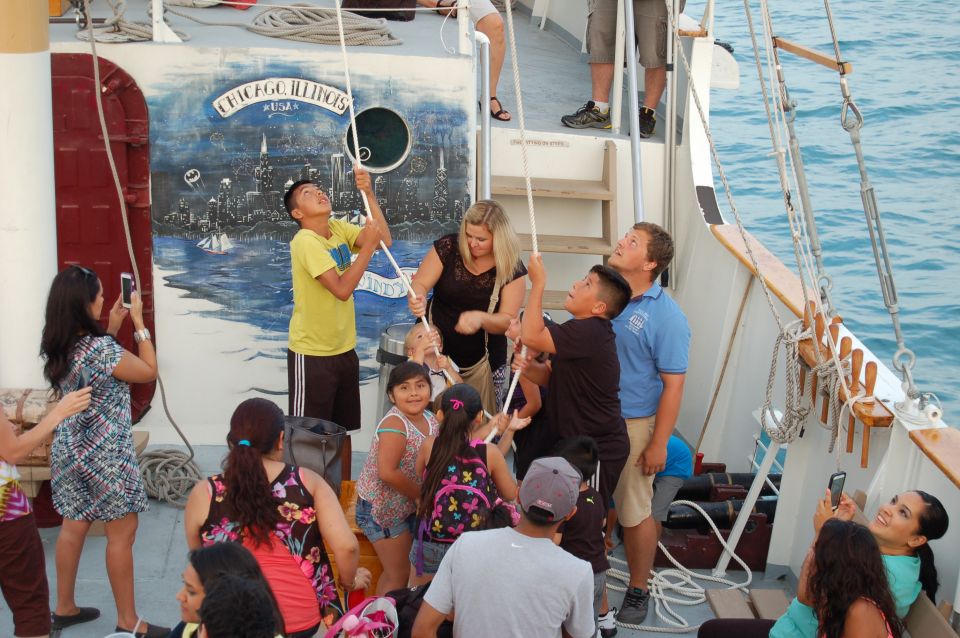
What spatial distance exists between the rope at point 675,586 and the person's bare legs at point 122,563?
2.03 meters

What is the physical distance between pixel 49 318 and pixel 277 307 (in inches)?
93.9

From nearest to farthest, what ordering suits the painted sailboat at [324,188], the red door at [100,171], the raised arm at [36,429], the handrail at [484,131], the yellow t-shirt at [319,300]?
1. the raised arm at [36,429]
2. the yellow t-shirt at [319,300]
3. the red door at [100,171]
4. the painted sailboat at [324,188]
5. the handrail at [484,131]

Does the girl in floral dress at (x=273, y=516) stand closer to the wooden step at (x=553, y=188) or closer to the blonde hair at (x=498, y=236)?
the blonde hair at (x=498, y=236)

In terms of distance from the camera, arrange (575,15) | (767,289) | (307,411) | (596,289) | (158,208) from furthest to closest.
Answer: (575,15), (158,208), (767,289), (307,411), (596,289)

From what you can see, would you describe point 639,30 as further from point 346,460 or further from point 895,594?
point 895,594

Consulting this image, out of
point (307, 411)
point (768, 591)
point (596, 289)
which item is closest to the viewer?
point (596, 289)

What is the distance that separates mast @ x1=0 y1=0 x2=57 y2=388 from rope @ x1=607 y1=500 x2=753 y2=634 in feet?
9.43

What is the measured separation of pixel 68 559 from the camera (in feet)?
14.2

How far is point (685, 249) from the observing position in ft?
23.6

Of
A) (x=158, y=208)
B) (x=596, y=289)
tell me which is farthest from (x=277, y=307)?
(x=596, y=289)

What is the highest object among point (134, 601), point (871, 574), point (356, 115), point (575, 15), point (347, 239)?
point (575, 15)

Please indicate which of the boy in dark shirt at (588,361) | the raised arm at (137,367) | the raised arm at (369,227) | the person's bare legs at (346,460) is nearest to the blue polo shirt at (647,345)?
the boy in dark shirt at (588,361)

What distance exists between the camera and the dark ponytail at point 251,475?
3.25 m

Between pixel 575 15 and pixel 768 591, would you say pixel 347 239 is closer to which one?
pixel 768 591
